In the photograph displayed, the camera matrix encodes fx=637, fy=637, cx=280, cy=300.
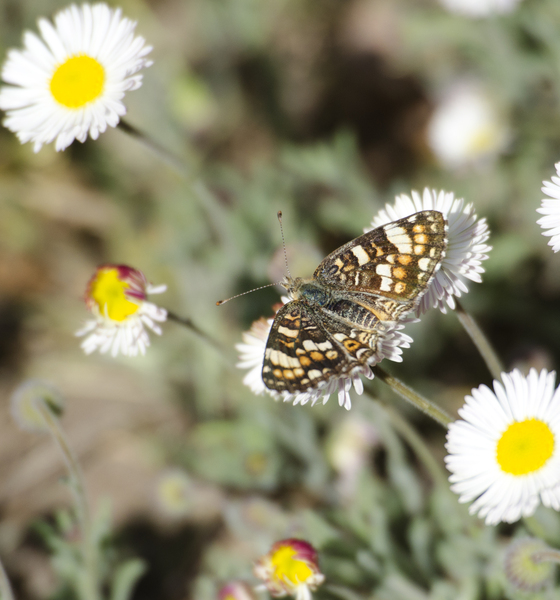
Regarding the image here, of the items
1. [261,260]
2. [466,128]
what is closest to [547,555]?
[261,260]

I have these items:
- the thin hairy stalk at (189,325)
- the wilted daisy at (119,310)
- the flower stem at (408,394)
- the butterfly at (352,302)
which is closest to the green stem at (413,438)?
the flower stem at (408,394)

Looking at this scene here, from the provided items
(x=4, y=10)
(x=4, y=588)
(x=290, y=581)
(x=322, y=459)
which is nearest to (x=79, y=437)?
(x=322, y=459)

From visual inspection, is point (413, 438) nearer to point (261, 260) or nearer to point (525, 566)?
point (525, 566)

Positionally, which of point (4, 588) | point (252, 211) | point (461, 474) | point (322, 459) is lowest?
point (461, 474)

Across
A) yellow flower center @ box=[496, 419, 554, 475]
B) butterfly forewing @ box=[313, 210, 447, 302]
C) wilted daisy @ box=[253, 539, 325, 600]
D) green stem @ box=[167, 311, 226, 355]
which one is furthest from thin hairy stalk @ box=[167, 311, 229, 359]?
yellow flower center @ box=[496, 419, 554, 475]

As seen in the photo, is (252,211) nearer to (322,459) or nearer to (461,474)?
(322,459)

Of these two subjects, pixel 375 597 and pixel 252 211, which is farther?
pixel 252 211
